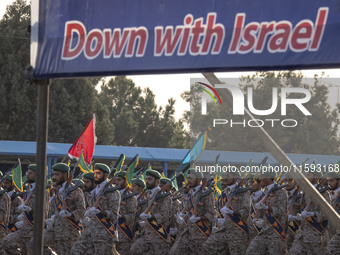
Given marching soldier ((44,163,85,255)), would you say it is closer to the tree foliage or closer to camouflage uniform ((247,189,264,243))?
camouflage uniform ((247,189,264,243))

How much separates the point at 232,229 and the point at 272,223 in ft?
2.25

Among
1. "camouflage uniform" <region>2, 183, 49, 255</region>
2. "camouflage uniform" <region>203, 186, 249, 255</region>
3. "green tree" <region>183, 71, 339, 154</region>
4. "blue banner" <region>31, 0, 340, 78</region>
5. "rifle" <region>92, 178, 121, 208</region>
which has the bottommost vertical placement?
"camouflage uniform" <region>2, 183, 49, 255</region>

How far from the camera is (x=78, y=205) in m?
14.4

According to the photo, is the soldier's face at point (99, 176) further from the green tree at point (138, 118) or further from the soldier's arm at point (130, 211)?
the green tree at point (138, 118)

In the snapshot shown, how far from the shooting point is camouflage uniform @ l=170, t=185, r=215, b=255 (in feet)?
48.3

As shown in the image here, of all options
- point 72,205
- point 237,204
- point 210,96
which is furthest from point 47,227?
point 210,96

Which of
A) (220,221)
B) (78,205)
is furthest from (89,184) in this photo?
(220,221)

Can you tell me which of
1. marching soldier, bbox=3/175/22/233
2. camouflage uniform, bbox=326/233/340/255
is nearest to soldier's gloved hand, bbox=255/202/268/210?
camouflage uniform, bbox=326/233/340/255

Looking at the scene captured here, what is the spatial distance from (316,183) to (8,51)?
2933 cm

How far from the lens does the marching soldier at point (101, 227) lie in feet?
43.9

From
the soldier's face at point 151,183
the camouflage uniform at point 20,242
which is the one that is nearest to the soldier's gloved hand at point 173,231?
the soldier's face at point 151,183

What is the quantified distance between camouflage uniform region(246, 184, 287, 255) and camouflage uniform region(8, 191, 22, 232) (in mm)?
5384

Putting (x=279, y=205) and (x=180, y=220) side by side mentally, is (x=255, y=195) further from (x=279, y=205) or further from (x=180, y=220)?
(x=180, y=220)

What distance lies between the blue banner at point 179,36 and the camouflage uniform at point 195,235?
8.72m
